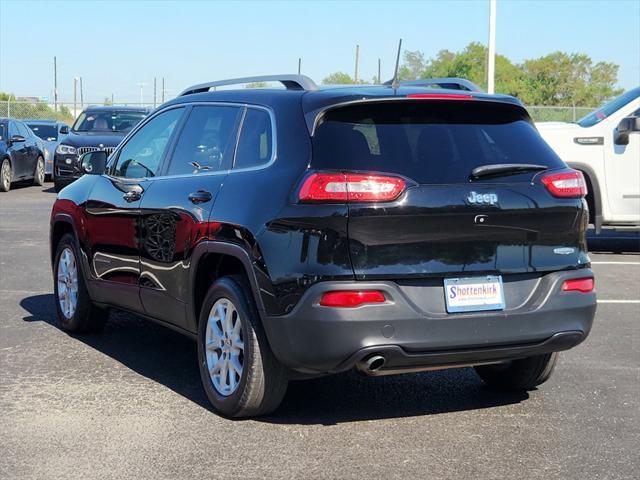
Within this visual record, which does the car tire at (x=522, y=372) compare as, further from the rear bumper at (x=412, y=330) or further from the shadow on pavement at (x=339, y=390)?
the rear bumper at (x=412, y=330)

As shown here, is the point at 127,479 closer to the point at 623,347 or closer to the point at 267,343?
the point at 267,343

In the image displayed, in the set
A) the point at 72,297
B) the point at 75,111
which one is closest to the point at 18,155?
the point at 72,297

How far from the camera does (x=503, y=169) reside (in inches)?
217

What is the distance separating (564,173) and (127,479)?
266cm

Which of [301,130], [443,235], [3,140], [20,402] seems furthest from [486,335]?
[3,140]

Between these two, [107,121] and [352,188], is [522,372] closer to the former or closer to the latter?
[352,188]

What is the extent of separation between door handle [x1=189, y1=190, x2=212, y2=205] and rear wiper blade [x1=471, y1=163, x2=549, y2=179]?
148 centimetres

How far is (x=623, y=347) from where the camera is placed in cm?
778

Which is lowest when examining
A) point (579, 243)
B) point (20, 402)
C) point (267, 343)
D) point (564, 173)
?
point (20, 402)

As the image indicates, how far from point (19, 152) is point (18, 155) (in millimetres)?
106

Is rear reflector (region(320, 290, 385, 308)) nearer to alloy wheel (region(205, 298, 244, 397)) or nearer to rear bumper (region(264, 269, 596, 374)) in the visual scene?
rear bumper (region(264, 269, 596, 374))

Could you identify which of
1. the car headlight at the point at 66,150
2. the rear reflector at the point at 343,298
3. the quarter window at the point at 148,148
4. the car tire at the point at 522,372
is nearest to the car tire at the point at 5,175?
the car headlight at the point at 66,150

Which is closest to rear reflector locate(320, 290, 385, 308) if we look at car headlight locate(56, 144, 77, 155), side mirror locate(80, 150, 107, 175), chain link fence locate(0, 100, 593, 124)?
side mirror locate(80, 150, 107, 175)

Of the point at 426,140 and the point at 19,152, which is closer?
the point at 426,140
